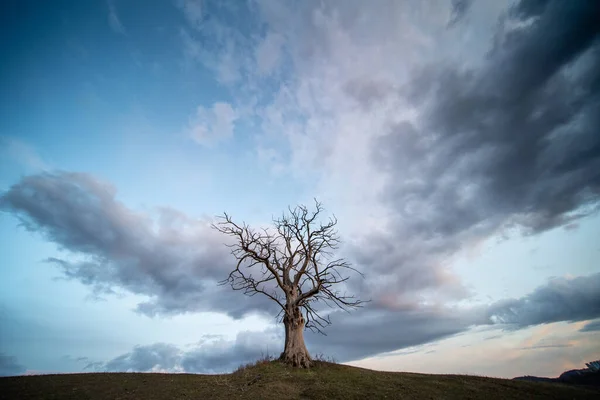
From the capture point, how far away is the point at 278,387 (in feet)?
53.5

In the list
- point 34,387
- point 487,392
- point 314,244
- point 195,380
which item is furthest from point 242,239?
point 487,392

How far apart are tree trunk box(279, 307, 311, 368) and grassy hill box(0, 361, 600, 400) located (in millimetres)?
1492

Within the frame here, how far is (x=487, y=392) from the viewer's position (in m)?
17.0

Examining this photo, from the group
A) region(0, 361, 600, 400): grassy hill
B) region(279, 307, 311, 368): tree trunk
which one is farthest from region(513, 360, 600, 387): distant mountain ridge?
region(279, 307, 311, 368): tree trunk

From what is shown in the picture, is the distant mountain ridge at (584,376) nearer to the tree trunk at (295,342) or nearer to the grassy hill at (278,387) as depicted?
the grassy hill at (278,387)

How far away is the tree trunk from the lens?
22125 millimetres

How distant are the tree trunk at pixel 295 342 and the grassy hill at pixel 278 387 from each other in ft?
4.90

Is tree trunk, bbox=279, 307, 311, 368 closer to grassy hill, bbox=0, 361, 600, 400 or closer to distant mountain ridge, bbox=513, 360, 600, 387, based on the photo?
grassy hill, bbox=0, 361, 600, 400

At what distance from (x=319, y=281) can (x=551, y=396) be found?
15.1 m

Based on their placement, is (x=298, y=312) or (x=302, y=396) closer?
(x=302, y=396)

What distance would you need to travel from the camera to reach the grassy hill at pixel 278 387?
14891 mm

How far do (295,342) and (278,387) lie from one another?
23.6 ft

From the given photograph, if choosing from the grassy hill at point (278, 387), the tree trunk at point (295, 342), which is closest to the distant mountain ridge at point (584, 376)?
the grassy hill at point (278, 387)

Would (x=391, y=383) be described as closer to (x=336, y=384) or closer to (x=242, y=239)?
(x=336, y=384)
